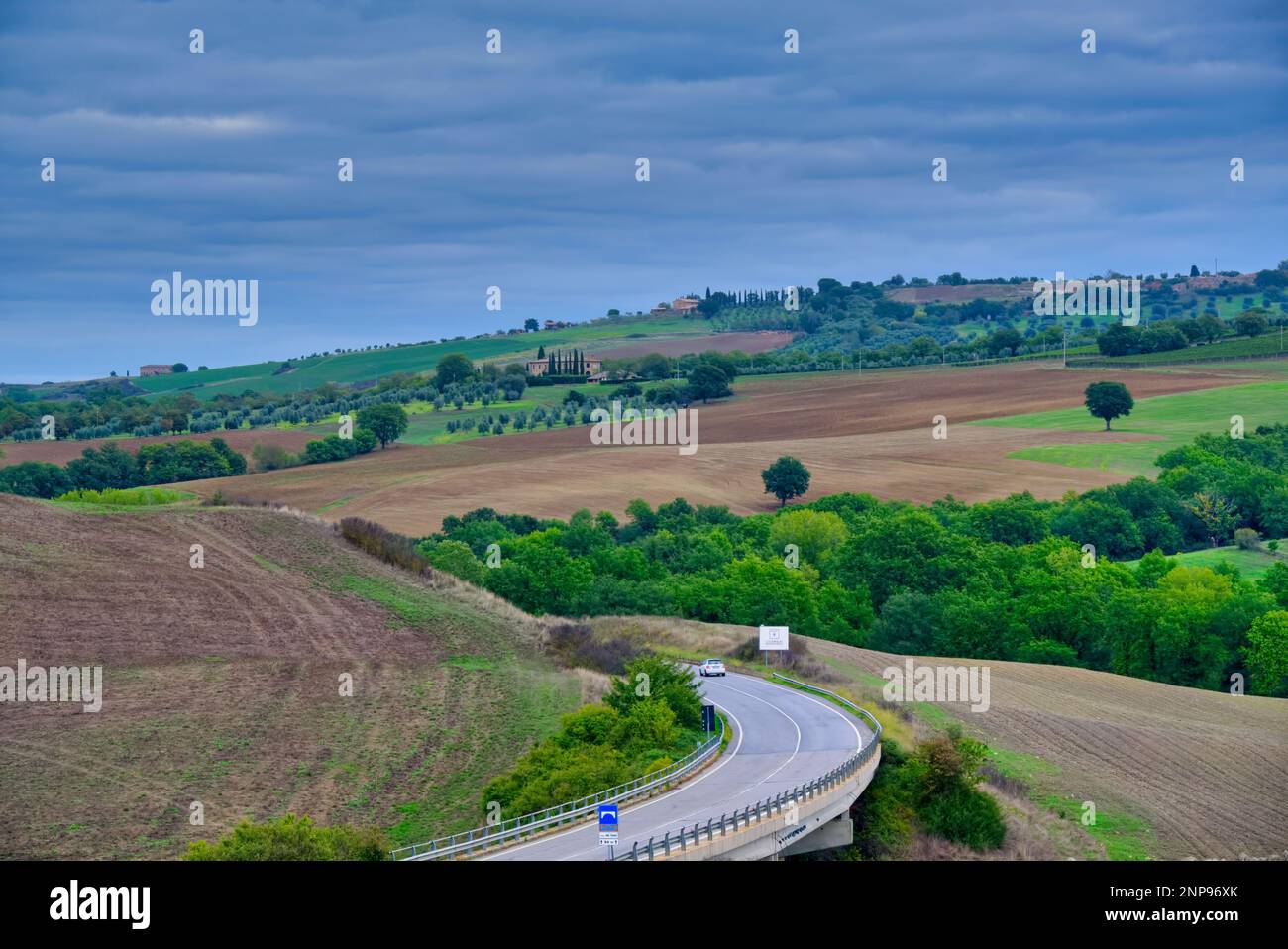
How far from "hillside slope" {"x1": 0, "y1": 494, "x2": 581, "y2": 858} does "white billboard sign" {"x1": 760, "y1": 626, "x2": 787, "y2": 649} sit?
33.3ft

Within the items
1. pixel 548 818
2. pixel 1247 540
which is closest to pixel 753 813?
pixel 548 818

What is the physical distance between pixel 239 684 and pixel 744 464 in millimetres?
94817

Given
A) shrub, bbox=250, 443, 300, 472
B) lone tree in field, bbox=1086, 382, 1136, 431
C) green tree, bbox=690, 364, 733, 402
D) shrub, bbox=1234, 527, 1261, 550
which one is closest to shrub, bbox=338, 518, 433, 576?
shrub, bbox=250, 443, 300, 472

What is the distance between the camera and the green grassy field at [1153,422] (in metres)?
144

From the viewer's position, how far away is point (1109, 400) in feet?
522

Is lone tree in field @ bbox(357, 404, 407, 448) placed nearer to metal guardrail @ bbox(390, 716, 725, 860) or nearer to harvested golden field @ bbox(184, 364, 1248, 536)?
harvested golden field @ bbox(184, 364, 1248, 536)

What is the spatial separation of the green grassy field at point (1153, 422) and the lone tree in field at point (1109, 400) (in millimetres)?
897

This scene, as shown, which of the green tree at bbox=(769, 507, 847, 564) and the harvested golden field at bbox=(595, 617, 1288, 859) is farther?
the green tree at bbox=(769, 507, 847, 564)

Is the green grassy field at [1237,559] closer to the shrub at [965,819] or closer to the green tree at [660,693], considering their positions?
the green tree at [660,693]

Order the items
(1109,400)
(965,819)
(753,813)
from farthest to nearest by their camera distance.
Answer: (1109,400)
(965,819)
(753,813)

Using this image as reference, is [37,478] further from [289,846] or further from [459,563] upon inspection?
[289,846]

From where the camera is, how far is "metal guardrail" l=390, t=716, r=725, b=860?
3228 centimetres

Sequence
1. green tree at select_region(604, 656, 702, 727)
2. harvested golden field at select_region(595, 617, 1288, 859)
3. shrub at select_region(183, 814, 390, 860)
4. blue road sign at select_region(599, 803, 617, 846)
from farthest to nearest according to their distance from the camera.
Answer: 1. green tree at select_region(604, 656, 702, 727)
2. harvested golden field at select_region(595, 617, 1288, 859)
3. shrub at select_region(183, 814, 390, 860)
4. blue road sign at select_region(599, 803, 617, 846)

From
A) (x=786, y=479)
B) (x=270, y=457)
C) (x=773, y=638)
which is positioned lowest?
(x=773, y=638)
